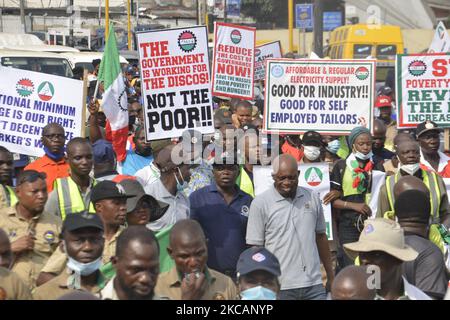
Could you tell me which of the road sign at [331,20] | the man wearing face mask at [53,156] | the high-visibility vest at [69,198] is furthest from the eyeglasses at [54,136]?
the road sign at [331,20]

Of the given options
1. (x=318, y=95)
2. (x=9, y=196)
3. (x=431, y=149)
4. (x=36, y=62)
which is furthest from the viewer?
(x=36, y=62)

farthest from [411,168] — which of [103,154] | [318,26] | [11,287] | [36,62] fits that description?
[318,26]

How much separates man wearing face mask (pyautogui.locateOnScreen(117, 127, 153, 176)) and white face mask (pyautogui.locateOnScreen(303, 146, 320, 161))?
1516mm

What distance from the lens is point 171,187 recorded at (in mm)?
7469

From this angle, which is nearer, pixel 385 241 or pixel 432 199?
pixel 385 241

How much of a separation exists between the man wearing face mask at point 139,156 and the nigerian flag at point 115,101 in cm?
19

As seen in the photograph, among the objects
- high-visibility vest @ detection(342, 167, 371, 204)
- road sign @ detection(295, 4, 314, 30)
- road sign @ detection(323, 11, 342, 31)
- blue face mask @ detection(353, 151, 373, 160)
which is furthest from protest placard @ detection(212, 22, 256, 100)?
road sign @ detection(323, 11, 342, 31)

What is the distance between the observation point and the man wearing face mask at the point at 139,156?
977cm

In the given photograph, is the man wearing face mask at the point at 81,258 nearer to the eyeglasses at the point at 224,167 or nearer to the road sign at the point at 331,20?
the eyeglasses at the point at 224,167

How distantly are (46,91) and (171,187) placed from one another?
2852 mm

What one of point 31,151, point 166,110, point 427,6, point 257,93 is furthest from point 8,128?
point 427,6

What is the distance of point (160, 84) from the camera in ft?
32.7

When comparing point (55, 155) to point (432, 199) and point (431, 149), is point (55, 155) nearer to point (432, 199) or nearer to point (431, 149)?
point (432, 199)

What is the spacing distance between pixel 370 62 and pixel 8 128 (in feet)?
13.7
